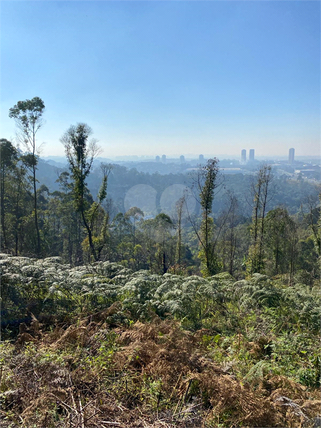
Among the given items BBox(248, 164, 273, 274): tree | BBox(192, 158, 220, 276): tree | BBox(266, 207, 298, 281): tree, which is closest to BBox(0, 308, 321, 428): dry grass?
BBox(192, 158, 220, 276): tree

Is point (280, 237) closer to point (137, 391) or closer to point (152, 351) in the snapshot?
point (152, 351)

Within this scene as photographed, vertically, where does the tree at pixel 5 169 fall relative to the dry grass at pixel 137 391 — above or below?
above

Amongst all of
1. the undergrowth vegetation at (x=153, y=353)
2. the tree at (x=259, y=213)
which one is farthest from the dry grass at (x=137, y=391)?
the tree at (x=259, y=213)

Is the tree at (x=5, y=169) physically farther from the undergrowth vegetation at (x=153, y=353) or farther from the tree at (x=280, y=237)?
the tree at (x=280, y=237)

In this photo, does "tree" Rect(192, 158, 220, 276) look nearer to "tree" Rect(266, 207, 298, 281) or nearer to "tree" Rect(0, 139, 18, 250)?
"tree" Rect(266, 207, 298, 281)

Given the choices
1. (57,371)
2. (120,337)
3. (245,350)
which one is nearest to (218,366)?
(245,350)

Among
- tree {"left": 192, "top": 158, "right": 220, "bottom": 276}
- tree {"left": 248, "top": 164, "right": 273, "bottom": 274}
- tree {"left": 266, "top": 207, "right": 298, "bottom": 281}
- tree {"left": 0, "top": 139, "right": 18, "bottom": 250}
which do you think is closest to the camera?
tree {"left": 192, "top": 158, "right": 220, "bottom": 276}

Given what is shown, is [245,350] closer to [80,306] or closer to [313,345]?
[313,345]

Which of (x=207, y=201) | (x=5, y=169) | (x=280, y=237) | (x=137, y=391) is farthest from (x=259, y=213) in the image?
(x=5, y=169)
